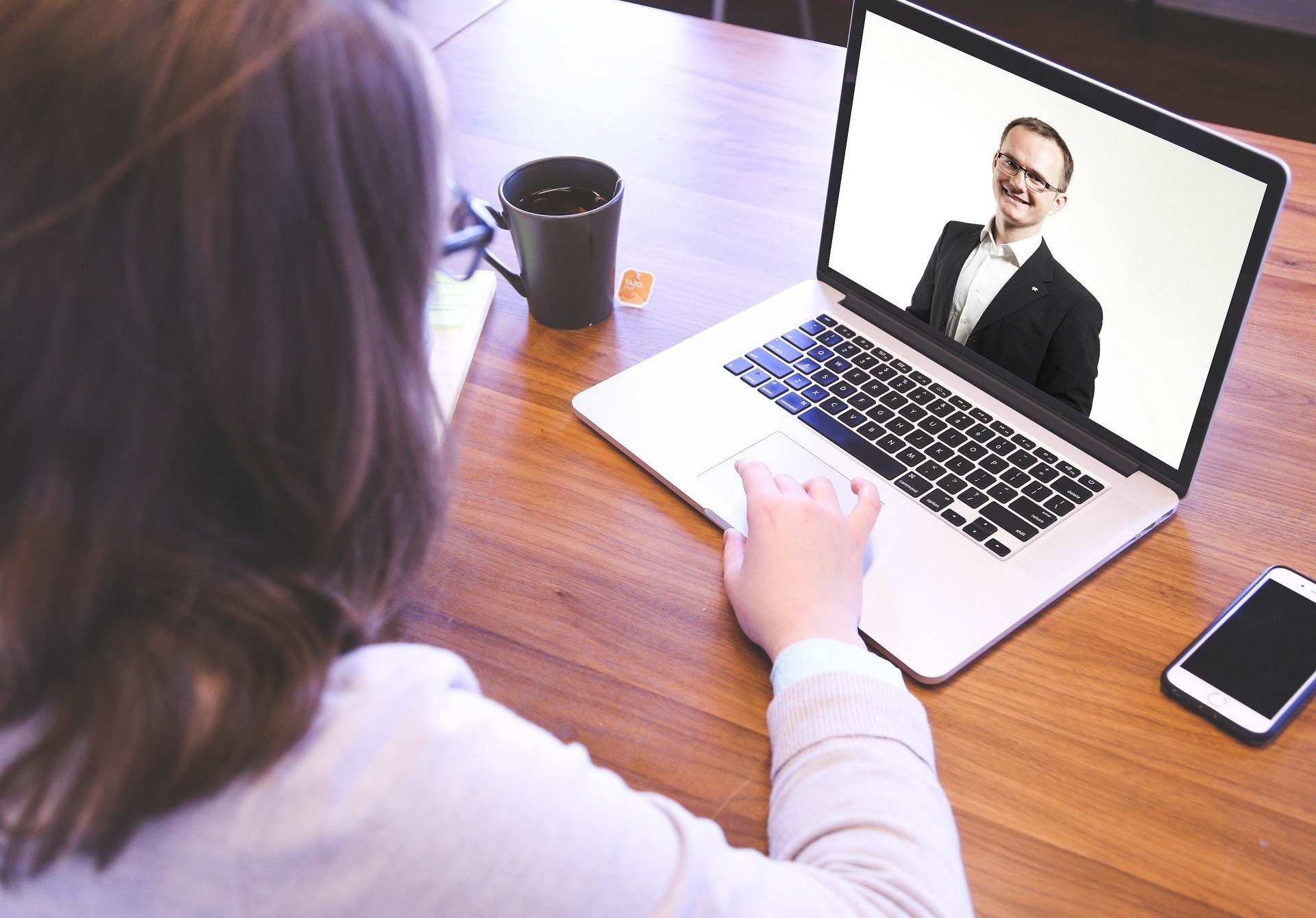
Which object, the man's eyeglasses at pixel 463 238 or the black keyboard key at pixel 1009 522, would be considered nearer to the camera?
the man's eyeglasses at pixel 463 238

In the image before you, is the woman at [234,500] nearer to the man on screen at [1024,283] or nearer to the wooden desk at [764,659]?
the wooden desk at [764,659]

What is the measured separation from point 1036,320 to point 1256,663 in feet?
0.97

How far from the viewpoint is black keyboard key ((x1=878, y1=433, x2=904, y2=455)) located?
0.82 metres

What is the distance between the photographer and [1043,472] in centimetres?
79

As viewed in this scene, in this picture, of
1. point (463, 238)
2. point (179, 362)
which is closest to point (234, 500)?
point (179, 362)

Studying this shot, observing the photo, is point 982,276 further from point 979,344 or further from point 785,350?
point 785,350

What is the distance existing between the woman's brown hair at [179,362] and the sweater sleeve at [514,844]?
0.12ft

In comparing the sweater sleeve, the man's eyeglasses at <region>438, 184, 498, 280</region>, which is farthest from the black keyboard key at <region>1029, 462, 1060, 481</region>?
the man's eyeglasses at <region>438, 184, 498, 280</region>

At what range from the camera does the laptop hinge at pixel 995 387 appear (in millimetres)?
795

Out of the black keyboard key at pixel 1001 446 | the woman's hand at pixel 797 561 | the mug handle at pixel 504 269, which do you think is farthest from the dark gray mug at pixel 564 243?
the black keyboard key at pixel 1001 446

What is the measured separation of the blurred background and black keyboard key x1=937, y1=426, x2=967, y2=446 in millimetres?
2187

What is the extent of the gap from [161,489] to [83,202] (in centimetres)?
11

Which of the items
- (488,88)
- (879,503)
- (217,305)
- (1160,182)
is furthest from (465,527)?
(488,88)

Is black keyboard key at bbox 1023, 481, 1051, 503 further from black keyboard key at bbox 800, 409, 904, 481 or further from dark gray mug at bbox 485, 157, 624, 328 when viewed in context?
dark gray mug at bbox 485, 157, 624, 328
